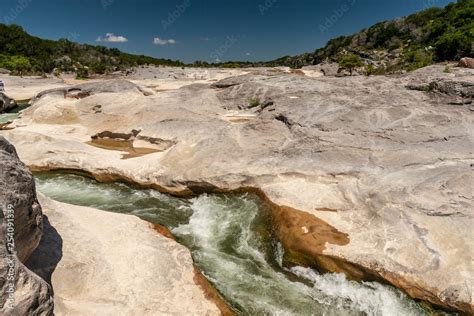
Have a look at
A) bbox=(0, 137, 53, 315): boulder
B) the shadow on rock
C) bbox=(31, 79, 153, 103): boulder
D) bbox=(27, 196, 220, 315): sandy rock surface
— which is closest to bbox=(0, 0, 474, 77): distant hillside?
bbox=(31, 79, 153, 103): boulder

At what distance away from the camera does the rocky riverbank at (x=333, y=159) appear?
899cm

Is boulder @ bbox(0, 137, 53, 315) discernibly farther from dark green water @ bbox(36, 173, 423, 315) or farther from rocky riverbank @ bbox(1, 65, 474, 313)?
rocky riverbank @ bbox(1, 65, 474, 313)

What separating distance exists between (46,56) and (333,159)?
93493 mm

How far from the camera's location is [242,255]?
402 inches

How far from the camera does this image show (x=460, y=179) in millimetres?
10812

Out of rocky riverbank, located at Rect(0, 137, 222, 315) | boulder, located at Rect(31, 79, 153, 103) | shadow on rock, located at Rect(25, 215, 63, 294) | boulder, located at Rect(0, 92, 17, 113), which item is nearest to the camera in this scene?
rocky riverbank, located at Rect(0, 137, 222, 315)

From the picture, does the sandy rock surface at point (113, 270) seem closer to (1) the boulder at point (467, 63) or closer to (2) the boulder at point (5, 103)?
(1) the boulder at point (467, 63)

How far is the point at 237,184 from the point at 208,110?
1101 centimetres

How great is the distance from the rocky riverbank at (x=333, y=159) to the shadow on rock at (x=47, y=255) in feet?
19.0

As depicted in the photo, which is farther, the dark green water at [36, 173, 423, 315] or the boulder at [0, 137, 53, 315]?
the dark green water at [36, 173, 423, 315]

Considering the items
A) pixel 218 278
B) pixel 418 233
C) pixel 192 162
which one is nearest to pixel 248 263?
pixel 218 278

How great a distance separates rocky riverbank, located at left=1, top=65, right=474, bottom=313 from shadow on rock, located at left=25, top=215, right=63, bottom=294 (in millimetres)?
5786

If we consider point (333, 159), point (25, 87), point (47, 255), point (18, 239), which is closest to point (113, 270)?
point (47, 255)

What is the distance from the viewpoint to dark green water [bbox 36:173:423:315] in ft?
27.1
